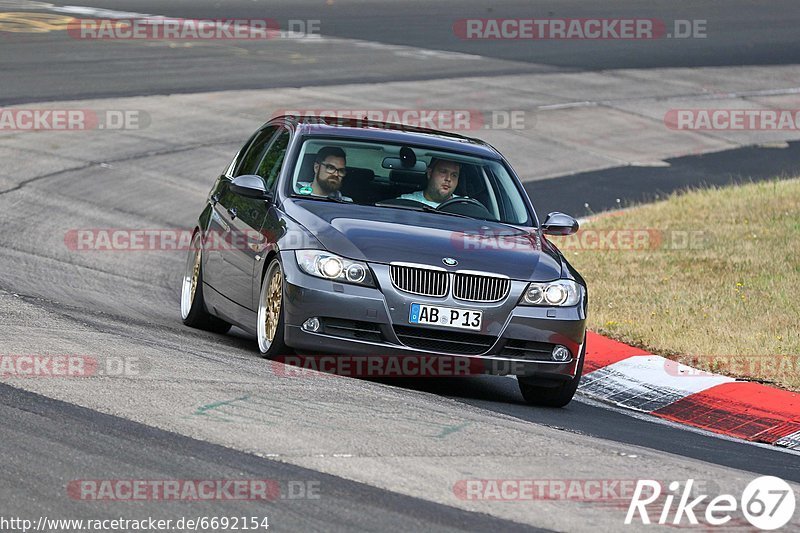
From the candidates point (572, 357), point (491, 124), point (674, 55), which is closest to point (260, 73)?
point (491, 124)

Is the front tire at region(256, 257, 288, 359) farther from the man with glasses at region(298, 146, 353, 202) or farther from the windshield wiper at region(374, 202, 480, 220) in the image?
the windshield wiper at region(374, 202, 480, 220)

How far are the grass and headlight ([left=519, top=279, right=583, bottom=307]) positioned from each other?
6.01 feet

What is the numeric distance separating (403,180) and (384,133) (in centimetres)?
54

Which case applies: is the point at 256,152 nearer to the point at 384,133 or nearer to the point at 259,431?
the point at 384,133

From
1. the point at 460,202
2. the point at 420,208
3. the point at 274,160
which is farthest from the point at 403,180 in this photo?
the point at 274,160

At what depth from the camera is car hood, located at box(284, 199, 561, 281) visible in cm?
913

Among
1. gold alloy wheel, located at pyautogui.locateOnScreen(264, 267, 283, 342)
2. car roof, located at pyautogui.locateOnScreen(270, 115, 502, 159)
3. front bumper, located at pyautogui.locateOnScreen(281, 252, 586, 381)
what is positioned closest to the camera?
front bumper, located at pyautogui.locateOnScreen(281, 252, 586, 381)

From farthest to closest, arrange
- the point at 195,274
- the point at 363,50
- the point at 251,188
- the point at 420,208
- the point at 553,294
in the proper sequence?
the point at 363,50, the point at 195,274, the point at 420,208, the point at 251,188, the point at 553,294

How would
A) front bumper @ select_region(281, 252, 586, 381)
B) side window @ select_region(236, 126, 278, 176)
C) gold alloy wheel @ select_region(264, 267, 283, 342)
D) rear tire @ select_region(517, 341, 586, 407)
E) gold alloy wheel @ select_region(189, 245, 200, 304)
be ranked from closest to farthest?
front bumper @ select_region(281, 252, 586, 381) → gold alloy wheel @ select_region(264, 267, 283, 342) → rear tire @ select_region(517, 341, 586, 407) → side window @ select_region(236, 126, 278, 176) → gold alloy wheel @ select_region(189, 245, 200, 304)

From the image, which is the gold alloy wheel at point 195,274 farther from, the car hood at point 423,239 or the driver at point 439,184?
the driver at point 439,184

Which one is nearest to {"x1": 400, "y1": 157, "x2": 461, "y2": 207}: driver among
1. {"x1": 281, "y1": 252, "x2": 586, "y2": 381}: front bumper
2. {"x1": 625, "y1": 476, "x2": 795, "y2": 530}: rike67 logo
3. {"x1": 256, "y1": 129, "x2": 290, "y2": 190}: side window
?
{"x1": 256, "y1": 129, "x2": 290, "y2": 190}: side window

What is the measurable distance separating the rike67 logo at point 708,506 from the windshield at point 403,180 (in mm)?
3871

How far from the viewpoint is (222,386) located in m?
7.98

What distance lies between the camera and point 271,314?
9547mm
